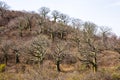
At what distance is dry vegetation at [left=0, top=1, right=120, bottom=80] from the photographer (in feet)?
115

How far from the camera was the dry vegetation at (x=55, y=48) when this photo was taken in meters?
35.0

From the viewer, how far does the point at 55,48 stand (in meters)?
46.6

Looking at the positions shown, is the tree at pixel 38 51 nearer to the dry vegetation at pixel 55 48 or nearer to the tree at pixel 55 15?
the dry vegetation at pixel 55 48

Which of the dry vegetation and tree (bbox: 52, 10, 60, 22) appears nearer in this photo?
the dry vegetation

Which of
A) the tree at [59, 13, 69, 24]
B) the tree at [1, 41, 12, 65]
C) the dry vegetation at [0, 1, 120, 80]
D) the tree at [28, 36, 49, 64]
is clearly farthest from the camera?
the tree at [59, 13, 69, 24]

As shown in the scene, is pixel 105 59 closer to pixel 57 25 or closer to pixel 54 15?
pixel 57 25

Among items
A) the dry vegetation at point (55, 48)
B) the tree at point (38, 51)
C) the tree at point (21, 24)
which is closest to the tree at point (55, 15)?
the dry vegetation at point (55, 48)

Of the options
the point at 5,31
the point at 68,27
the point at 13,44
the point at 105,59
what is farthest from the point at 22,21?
the point at 105,59

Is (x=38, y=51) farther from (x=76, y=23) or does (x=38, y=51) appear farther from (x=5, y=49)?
(x=76, y=23)

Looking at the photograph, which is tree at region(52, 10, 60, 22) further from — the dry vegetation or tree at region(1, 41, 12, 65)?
tree at region(1, 41, 12, 65)

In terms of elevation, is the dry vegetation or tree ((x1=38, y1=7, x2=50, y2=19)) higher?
tree ((x1=38, y1=7, x2=50, y2=19))

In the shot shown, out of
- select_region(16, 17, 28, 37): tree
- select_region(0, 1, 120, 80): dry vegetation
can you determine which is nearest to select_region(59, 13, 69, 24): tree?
select_region(0, 1, 120, 80): dry vegetation

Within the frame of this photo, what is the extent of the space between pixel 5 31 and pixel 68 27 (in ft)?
69.4

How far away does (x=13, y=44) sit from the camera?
161ft
